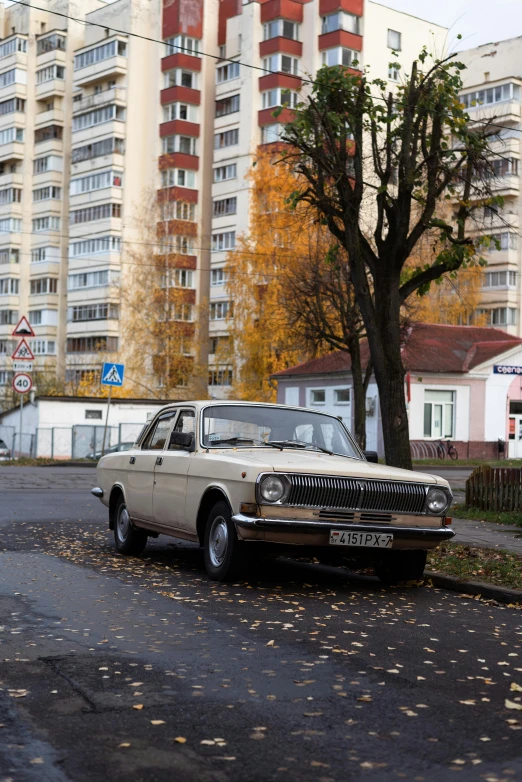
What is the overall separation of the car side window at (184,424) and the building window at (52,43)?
79.2 meters

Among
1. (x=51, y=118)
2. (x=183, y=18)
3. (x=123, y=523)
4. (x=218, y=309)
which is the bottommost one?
(x=123, y=523)

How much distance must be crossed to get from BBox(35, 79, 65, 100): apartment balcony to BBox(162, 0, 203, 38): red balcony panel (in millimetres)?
10663

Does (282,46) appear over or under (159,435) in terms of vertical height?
over

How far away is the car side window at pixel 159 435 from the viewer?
40.7 feet

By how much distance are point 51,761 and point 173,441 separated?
6.88 meters

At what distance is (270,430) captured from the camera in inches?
458

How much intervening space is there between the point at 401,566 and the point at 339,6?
68717mm

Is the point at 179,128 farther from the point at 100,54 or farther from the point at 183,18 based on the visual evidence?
the point at 100,54

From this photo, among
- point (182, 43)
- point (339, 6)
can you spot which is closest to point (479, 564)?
point (339, 6)

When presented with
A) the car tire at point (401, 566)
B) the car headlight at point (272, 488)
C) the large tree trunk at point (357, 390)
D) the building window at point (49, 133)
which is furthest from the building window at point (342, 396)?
the building window at point (49, 133)

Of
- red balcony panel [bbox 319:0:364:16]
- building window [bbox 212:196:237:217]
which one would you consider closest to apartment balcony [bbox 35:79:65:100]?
building window [bbox 212:196:237:217]

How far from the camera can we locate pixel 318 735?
521 centimetres

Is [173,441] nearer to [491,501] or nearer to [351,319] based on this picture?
[491,501]

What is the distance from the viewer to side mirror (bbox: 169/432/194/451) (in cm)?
1148
